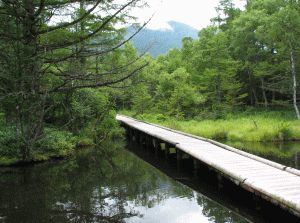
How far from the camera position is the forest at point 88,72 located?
5812 mm

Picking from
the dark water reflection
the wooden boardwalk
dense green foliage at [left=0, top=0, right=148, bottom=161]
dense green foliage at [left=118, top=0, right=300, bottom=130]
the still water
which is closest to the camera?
the wooden boardwalk

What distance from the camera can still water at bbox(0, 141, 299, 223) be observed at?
13.6ft

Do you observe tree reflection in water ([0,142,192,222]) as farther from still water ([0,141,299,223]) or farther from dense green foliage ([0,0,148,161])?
dense green foliage ([0,0,148,161])

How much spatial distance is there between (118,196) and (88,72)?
400cm

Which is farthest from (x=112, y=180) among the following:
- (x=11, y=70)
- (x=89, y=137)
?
(x=89, y=137)

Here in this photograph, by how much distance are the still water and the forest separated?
155 centimetres

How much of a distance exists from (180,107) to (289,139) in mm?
10598

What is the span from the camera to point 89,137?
37.6 feet

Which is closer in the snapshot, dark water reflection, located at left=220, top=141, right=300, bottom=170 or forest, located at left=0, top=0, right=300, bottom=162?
forest, located at left=0, top=0, right=300, bottom=162

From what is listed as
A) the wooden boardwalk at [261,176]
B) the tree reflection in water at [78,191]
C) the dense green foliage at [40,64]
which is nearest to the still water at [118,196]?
the tree reflection in water at [78,191]

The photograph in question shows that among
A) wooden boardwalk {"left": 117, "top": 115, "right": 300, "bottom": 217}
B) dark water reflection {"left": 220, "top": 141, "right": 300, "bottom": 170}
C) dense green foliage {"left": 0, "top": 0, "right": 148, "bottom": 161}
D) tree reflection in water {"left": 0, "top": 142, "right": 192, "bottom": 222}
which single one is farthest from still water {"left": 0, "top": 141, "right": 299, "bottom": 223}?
dark water reflection {"left": 220, "top": 141, "right": 300, "bottom": 170}

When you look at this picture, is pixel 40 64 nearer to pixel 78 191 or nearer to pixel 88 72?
pixel 88 72

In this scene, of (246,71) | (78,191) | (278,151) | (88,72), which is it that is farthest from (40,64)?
(246,71)

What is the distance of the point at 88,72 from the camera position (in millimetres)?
7246
